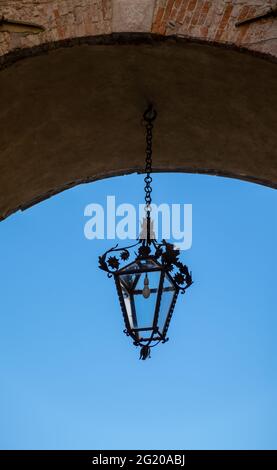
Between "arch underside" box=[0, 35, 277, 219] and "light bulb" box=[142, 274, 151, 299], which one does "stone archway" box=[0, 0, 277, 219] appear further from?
"light bulb" box=[142, 274, 151, 299]

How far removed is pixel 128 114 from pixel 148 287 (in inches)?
40.4

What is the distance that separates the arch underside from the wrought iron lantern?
0.25 metres

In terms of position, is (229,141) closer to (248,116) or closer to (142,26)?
(248,116)

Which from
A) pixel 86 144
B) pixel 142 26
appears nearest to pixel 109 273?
pixel 86 144

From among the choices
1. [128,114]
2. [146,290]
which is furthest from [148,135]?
[146,290]

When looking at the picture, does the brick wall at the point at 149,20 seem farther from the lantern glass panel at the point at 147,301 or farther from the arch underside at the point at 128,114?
the lantern glass panel at the point at 147,301

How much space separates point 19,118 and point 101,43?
0.78m

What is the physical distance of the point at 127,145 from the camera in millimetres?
5156

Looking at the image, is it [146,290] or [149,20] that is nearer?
[149,20]

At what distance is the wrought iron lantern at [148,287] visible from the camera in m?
4.72

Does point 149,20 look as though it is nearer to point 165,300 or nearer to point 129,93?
point 129,93

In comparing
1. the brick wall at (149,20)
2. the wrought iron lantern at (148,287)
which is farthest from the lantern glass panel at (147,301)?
Result: the brick wall at (149,20)

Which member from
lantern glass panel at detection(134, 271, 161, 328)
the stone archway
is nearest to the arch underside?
the stone archway

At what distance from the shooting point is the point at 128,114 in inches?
189
